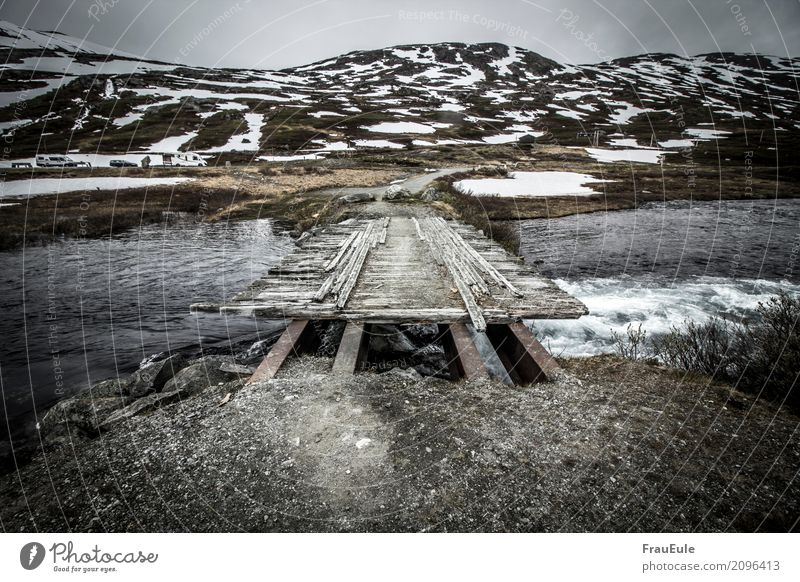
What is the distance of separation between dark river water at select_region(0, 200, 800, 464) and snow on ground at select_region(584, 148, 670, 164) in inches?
1286

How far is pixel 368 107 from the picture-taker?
7775cm

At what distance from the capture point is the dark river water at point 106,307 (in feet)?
24.5

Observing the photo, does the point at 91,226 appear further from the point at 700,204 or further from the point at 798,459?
the point at 700,204

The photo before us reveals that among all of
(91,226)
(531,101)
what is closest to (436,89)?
(531,101)

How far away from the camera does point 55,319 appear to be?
9461 mm

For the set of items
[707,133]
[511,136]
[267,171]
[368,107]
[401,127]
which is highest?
[368,107]

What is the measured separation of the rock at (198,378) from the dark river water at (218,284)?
2.63m

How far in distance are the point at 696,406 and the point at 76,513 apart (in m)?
6.38

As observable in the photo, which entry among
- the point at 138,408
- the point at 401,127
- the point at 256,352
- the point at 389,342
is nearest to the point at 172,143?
the point at 401,127

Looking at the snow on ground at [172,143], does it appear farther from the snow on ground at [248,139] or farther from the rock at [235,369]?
the rock at [235,369]

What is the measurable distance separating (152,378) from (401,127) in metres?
68.3

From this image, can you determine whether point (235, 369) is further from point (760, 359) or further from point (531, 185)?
point (531, 185)
